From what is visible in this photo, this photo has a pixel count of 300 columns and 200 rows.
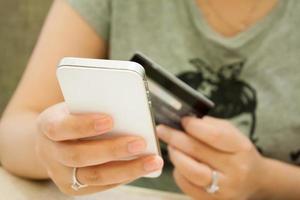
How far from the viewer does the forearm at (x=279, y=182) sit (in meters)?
0.68

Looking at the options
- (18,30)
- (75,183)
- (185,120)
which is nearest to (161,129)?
(185,120)

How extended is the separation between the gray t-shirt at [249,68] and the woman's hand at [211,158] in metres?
0.12

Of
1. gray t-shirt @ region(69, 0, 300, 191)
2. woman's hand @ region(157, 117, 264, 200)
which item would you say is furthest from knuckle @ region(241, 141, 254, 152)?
gray t-shirt @ region(69, 0, 300, 191)

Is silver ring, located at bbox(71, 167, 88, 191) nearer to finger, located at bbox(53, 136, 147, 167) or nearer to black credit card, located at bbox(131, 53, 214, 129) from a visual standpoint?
finger, located at bbox(53, 136, 147, 167)

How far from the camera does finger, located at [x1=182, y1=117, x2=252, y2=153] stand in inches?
24.0

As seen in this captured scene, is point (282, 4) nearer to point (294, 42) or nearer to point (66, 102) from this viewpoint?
point (294, 42)

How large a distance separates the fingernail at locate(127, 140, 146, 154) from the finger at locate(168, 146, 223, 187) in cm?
12

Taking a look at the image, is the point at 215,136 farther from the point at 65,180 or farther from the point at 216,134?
the point at 65,180

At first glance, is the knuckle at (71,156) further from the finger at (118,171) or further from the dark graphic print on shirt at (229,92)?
the dark graphic print on shirt at (229,92)

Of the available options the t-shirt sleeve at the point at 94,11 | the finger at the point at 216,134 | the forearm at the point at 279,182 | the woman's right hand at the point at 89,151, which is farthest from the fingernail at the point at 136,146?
the t-shirt sleeve at the point at 94,11

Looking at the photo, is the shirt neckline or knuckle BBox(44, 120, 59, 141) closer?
knuckle BBox(44, 120, 59, 141)

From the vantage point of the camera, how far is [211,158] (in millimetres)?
626

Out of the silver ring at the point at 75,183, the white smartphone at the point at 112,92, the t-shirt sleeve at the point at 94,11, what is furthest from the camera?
the t-shirt sleeve at the point at 94,11

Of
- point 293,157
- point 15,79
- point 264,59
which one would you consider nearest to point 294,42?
point 264,59
